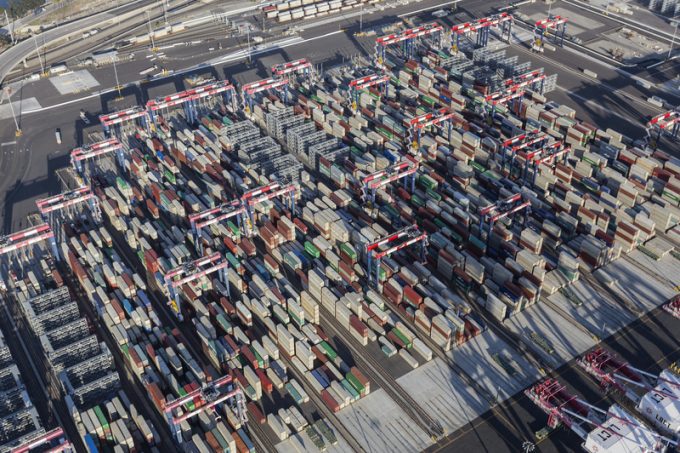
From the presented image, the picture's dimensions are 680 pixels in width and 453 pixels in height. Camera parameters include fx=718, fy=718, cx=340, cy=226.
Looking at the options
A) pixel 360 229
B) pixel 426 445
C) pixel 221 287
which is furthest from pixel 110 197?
pixel 426 445

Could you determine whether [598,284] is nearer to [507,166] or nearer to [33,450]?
[507,166]

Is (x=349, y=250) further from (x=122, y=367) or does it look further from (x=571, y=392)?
(x=571, y=392)

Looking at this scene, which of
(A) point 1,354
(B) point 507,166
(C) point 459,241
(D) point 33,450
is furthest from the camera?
Result: (B) point 507,166

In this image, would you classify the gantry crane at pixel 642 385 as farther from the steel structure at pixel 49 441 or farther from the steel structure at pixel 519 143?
the steel structure at pixel 49 441

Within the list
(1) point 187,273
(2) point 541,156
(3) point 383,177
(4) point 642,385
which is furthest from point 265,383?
(2) point 541,156

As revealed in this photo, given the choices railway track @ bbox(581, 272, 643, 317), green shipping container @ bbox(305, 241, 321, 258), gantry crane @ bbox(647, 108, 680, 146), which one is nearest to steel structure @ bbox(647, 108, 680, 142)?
gantry crane @ bbox(647, 108, 680, 146)

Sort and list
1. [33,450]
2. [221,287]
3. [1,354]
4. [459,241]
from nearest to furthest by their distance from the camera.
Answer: [33,450]
[1,354]
[221,287]
[459,241]

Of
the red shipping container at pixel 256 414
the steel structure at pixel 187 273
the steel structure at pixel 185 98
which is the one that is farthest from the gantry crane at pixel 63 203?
the red shipping container at pixel 256 414
